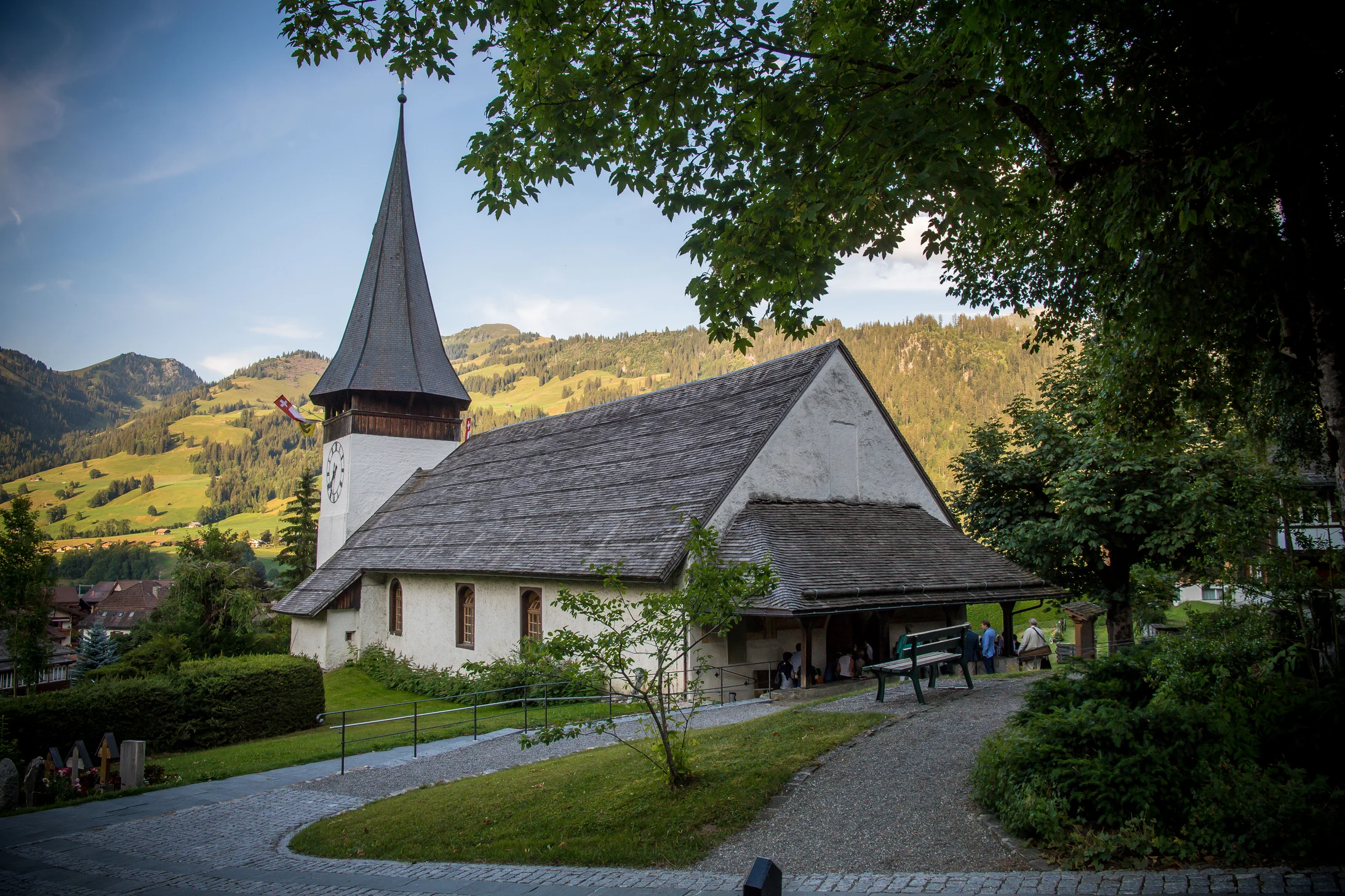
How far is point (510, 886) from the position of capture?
6.38 metres

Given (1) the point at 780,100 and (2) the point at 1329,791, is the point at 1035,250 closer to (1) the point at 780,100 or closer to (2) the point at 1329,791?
(1) the point at 780,100

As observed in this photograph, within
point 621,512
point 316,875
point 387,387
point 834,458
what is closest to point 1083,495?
point 834,458

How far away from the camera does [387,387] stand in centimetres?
3231

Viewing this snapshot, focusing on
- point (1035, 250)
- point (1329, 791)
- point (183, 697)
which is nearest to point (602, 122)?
point (1035, 250)

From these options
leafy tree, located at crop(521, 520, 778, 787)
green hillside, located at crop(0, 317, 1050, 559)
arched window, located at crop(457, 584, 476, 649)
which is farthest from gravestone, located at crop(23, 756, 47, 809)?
green hillside, located at crop(0, 317, 1050, 559)

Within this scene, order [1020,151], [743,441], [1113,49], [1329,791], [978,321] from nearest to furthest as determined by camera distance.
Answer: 1. [1329,791]
2. [1113,49]
3. [1020,151]
4. [743,441]
5. [978,321]

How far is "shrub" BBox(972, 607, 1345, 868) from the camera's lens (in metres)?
5.29

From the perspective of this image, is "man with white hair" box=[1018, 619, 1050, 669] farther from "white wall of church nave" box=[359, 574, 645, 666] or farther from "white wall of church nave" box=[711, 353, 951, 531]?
"white wall of church nave" box=[359, 574, 645, 666]

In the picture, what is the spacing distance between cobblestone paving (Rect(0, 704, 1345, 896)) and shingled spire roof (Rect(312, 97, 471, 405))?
75.9 ft

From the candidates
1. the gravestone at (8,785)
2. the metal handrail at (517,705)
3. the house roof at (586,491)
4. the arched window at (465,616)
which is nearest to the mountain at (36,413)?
the gravestone at (8,785)

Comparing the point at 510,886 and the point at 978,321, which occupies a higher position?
the point at 978,321

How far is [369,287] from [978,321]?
122 metres

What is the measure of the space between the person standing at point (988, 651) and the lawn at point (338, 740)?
875 cm

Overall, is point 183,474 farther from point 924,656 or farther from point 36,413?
point 924,656
